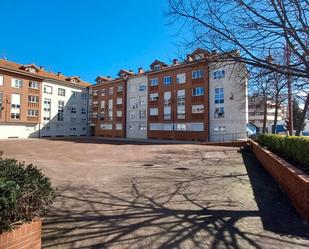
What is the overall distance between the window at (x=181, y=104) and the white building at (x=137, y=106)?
7.40m

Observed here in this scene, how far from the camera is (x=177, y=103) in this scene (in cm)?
4050

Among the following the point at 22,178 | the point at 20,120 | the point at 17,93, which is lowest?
the point at 22,178

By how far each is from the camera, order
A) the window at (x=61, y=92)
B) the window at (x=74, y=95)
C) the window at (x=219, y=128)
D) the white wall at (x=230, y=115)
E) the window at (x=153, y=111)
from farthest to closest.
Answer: the window at (x=74, y=95), the window at (x=61, y=92), the window at (x=153, y=111), the window at (x=219, y=128), the white wall at (x=230, y=115)

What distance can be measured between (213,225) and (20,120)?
4638 centimetres

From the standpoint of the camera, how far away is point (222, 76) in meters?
35.8

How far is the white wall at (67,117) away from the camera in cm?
4956

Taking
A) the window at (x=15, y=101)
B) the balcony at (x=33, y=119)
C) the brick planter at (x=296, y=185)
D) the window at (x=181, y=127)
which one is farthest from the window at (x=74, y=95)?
the brick planter at (x=296, y=185)

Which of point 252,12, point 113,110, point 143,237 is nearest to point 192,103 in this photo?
point 113,110

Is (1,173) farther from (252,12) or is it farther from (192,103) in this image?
(192,103)

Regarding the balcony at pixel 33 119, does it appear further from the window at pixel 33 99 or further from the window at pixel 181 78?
the window at pixel 181 78

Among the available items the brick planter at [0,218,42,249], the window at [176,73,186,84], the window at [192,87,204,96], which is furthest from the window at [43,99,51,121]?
the brick planter at [0,218,42,249]

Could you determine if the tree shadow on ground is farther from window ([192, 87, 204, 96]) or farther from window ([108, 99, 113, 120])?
window ([108, 99, 113, 120])

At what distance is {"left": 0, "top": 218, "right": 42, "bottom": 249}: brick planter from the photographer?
9.99ft

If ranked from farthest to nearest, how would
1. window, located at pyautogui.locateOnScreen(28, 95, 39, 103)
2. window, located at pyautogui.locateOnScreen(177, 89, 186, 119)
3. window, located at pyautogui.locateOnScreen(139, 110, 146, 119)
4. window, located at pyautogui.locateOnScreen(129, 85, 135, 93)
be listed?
window, located at pyautogui.locateOnScreen(129, 85, 135, 93) → window, located at pyautogui.locateOnScreen(28, 95, 39, 103) → window, located at pyautogui.locateOnScreen(139, 110, 146, 119) → window, located at pyautogui.locateOnScreen(177, 89, 186, 119)
